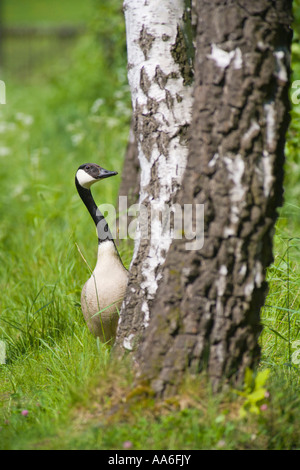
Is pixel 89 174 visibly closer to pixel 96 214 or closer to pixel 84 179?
pixel 84 179

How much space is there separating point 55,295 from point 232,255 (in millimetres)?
1610

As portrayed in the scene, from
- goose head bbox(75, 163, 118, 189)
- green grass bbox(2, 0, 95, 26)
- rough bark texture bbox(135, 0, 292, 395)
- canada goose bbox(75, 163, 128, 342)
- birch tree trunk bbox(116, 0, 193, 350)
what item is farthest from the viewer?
green grass bbox(2, 0, 95, 26)

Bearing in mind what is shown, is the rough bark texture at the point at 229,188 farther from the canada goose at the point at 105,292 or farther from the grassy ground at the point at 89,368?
the canada goose at the point at 105,292

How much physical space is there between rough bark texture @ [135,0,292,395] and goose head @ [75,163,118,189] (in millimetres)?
939

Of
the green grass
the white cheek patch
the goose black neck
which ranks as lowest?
the goose black neck

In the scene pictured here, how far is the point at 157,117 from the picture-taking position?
8.05 ft

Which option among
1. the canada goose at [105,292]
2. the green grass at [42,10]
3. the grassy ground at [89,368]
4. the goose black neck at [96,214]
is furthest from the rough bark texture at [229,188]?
the green grass at [42,10]

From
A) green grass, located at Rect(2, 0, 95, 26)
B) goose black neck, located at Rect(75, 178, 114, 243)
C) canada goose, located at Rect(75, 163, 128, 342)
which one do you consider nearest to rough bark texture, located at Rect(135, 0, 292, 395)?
canada goose, located at Rect(75, 163, 128, 342)

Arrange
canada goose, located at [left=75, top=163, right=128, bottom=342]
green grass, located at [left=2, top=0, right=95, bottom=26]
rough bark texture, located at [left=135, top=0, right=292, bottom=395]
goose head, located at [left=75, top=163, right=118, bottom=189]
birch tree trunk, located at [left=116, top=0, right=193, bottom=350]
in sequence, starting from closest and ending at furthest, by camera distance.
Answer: rough bark texture, located at [left=135, top=0, right=292, bottom=395], birch tree trunk, located at [left=116, top=0, right=193, bottom=350], canada goose, located at [left=75, top=163, right=128, bottom=342], goose head, located at [left=75, top=163, right=118, bottom=189], green grass, located at [left=2, top=0, right=95, bottom=26]

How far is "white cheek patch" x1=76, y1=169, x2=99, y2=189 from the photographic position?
2941 millimetres

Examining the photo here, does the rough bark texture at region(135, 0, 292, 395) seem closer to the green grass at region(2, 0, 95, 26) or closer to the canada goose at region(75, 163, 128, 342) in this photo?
the canada goose at region(75, 163, 128, 342)

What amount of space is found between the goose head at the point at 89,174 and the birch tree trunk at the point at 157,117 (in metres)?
0.46

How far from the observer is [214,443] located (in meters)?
1.90

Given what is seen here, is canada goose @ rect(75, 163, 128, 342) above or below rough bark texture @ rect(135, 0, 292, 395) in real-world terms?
below
